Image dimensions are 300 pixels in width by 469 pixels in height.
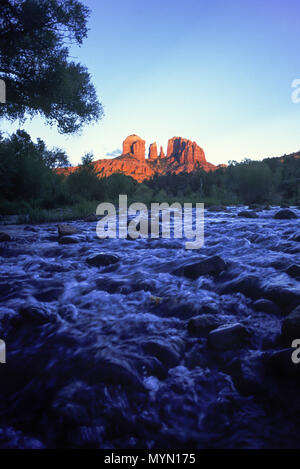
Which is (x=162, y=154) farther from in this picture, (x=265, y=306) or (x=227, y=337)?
(x=227, y=337)

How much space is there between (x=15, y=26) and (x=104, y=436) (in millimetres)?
12328

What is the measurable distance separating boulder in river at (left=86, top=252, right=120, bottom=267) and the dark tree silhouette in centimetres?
864

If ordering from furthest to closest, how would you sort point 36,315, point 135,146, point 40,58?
1. point 135,146
2. point 40,58
3. point 36,315

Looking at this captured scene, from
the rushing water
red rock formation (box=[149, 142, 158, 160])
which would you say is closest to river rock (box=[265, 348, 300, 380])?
the rushing water

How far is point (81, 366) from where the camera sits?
5.41 feet

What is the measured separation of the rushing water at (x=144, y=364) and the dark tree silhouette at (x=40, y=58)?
9.46 m

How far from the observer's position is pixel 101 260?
167 inches

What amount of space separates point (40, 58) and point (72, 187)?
1363 centimetres

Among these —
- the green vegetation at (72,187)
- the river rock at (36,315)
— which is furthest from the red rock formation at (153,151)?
the river rock at (36,315)

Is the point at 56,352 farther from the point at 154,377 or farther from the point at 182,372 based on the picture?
the point at 182,372

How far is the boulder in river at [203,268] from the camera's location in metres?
3.47

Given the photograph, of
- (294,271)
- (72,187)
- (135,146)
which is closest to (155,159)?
(135,146)

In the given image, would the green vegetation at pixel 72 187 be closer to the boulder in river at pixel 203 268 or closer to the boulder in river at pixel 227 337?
the boulder in river at pixel 203 268

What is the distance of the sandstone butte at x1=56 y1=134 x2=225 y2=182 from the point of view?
11419 centimetres
